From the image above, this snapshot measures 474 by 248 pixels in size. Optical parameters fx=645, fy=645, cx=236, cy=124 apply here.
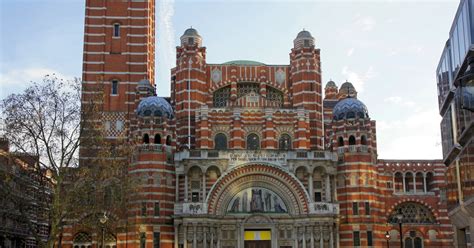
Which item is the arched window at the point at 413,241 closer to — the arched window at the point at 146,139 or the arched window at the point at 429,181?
the arched window at the point at 429,181

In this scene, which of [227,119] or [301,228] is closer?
[301,228]

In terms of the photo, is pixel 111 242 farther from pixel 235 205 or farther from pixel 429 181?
pixel 429 181

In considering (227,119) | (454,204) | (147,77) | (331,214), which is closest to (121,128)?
(147,77)

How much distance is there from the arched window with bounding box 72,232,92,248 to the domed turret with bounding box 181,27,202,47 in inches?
865

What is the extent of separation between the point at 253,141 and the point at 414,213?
18.1m

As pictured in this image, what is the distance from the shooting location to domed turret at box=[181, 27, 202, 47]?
67812mm

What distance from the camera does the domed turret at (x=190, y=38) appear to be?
67.8m

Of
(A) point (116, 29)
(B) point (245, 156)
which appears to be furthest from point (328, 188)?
(A) point (116, 29)

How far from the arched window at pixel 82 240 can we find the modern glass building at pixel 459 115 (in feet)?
112

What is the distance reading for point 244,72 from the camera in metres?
69.5

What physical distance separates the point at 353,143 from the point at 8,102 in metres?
34.1

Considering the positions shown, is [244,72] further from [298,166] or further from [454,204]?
[454,204]

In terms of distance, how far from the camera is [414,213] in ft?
216

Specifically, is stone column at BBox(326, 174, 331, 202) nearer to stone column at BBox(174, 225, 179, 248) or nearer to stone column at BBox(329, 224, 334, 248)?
stone column at BBox(329, 224, 334, 248)
